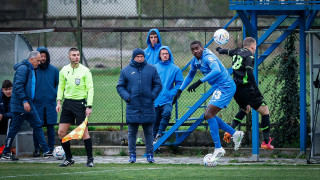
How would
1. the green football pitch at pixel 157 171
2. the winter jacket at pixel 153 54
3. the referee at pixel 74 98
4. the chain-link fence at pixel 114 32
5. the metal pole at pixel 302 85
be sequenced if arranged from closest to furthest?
the green football pitch at pixel 157 171 → the referee at pixel 74 98 → the metal pole at pixel 302 85 → the winter jacket at pixel 153 54 → the chain-link fence at pixel 114 32

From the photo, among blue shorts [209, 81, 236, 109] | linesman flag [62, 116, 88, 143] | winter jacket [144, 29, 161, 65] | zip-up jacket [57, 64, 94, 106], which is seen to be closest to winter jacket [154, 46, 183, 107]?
winter jacket [144, 29, 161, 65]

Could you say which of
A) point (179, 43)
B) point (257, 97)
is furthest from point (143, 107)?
point (179, 43)

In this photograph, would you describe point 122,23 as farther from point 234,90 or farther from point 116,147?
point 234,90

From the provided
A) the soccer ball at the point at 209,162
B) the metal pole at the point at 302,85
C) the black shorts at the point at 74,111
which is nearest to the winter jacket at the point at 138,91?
the black shorts at the point at 74,111

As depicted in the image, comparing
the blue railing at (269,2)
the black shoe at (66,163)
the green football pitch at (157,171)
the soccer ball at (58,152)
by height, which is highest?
the blue railing at (269,2)

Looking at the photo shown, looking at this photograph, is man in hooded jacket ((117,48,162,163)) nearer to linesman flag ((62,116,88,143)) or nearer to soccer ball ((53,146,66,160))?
linesman flag ((62,116,88,143))

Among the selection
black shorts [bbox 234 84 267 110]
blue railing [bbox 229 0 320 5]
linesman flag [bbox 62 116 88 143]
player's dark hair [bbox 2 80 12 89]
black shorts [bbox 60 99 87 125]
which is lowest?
linesman flag [bbox 62 116 88 143]

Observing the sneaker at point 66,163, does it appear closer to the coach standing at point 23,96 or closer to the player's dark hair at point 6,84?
the coach standing at point 23,96

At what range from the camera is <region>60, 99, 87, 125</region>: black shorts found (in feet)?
42.9

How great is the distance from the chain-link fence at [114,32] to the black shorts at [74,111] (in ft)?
12.3

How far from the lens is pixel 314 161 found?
14039 millimetres

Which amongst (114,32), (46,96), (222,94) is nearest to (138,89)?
(222,94)

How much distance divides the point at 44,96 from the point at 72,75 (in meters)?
2.34

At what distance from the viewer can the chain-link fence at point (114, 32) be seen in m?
19.2
